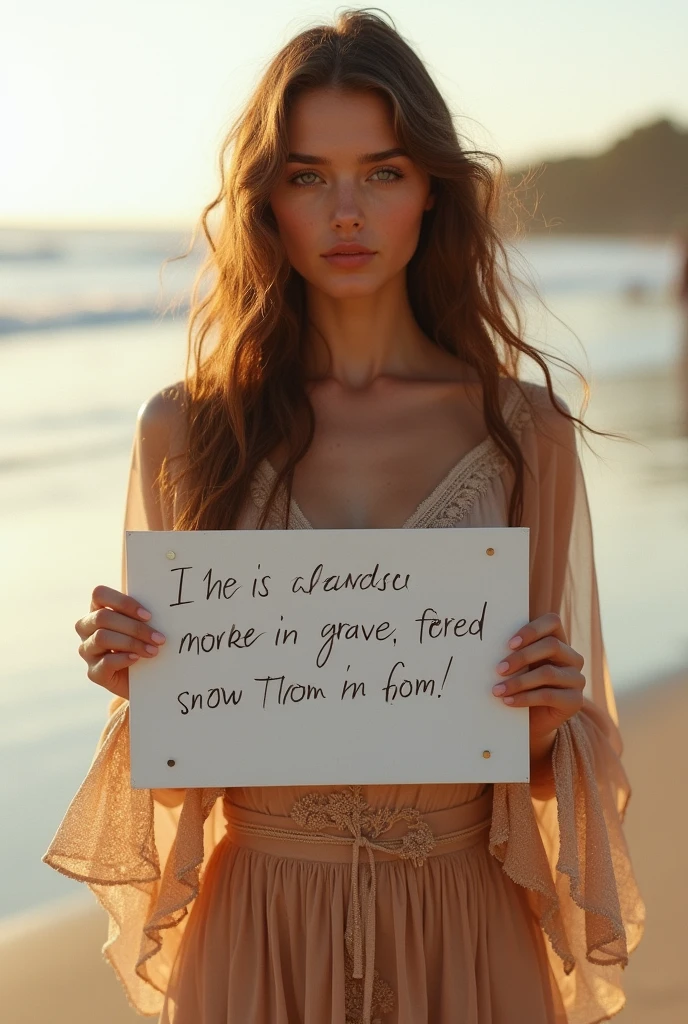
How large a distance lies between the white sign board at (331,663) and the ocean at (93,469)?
699 mm

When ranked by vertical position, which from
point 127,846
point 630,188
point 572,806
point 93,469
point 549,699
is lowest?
point 93,469

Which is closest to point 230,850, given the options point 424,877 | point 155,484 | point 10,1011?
point 424,877

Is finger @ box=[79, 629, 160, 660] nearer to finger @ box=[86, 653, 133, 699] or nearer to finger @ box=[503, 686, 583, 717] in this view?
finger @ box=[86, 653, 133, 699]

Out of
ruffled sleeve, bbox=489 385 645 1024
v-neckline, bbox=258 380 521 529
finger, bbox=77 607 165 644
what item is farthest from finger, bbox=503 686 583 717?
finger, bbox=77 607 165 644

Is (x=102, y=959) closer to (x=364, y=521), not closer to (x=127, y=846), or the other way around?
(x=127, y=846)

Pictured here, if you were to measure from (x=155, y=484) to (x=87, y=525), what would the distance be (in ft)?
14.3

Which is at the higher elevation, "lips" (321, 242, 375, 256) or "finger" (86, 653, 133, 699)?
"lips" (321, 242, 375, 256)

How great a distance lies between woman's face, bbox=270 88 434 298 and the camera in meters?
2.09

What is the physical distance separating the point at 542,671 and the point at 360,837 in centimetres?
40

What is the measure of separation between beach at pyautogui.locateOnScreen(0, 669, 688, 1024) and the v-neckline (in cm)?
158

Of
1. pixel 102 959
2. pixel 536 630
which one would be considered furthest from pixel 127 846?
pixel 102 959

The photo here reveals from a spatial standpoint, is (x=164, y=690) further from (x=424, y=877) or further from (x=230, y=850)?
(x=424, y=877)

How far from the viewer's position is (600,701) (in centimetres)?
234

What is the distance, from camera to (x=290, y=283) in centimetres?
237
